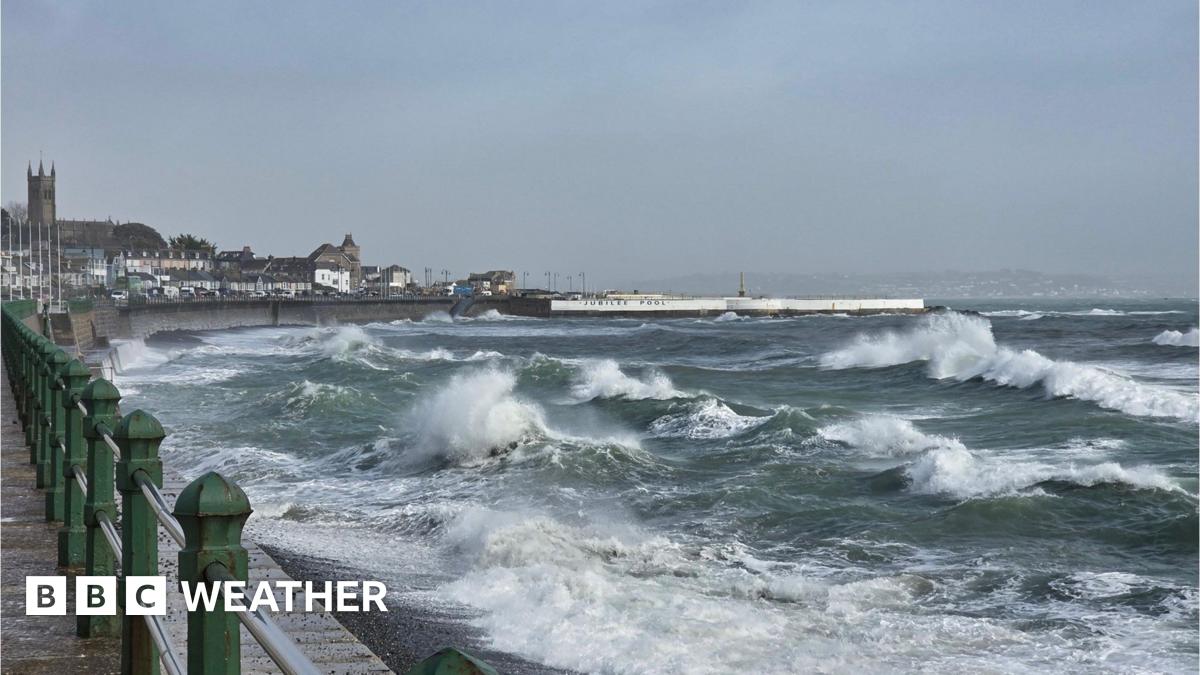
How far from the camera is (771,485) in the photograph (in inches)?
599

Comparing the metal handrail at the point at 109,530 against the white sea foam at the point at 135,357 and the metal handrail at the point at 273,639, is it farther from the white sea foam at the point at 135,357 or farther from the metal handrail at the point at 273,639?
the white sea foam at the point at 135,357

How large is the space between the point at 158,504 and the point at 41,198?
147799 mm

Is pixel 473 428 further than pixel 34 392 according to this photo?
Yes

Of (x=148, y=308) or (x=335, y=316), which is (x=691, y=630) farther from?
(x=335, y=316)

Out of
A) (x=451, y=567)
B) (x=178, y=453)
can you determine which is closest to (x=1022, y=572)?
(x=451, y=567)

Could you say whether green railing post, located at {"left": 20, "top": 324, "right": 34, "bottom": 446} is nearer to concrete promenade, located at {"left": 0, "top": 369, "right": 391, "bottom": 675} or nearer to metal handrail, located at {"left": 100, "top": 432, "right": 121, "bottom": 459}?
concrete promenade, located at {"left": 0, "top": 369, "right": 391, "bottom": 675}

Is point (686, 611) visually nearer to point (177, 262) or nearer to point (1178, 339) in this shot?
point (1178, 339)

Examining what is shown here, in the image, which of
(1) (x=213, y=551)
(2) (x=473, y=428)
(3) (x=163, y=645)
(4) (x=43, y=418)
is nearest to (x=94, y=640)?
(3) (x=163, y=645)

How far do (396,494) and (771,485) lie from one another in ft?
15.1

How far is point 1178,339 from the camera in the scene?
167 feet

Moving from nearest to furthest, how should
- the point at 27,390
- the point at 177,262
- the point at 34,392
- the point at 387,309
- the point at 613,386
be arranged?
the point at 34,392 → the point at 27,390 → the point at 613,386 → the point at 387,309 → the point at 177,262

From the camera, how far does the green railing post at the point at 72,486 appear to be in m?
5.86

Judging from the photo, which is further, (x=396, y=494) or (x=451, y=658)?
(x=396, y=494)

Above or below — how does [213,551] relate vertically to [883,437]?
above
